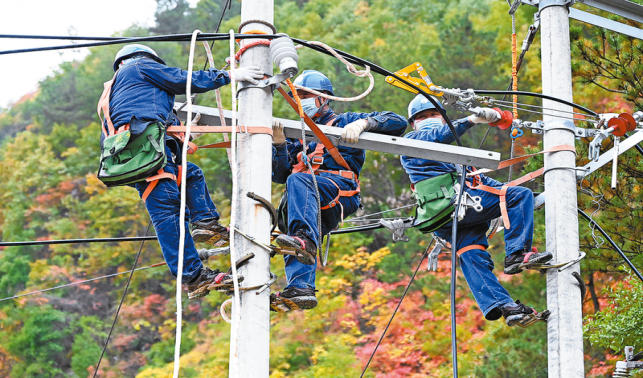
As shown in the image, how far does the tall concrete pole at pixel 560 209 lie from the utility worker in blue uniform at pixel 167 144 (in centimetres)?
219

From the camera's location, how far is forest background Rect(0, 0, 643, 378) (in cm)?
1002

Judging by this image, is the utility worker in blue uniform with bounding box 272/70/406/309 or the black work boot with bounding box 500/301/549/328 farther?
the black work boot with bounding box 500/301/549/328

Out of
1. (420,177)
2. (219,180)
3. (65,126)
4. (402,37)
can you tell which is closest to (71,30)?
(65,126)

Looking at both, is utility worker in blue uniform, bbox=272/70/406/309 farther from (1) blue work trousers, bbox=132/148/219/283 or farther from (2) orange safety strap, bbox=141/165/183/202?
(2) orange safety strap, bbox=141/165/183/202

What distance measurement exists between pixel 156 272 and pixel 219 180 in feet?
9.02

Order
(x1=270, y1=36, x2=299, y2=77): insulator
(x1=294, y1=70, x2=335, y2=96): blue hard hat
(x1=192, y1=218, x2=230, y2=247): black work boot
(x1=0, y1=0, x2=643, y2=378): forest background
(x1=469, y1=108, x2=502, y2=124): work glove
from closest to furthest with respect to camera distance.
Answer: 1. (x1=270, y1=36, x2=299, y2=77): insulator
2. (x1=192, y1=218, x2=230, y2=247): black work boot
3. (x1=469, y1=108, x2=502, y2=124): work glove
4. (x1=294, y1=70, x2=335, y2=96): blue hard hat
5. (x1=0, y1=0, x2=643, y2=378): forest background

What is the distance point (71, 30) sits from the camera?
2959cm

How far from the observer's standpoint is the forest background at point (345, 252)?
10.0 meters

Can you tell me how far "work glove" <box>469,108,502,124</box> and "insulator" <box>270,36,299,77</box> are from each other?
1691 mm

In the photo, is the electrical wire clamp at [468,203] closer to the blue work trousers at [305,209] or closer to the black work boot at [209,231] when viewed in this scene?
the blue work trousers at [305,209]

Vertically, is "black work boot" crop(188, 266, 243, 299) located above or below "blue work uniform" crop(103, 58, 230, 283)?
below

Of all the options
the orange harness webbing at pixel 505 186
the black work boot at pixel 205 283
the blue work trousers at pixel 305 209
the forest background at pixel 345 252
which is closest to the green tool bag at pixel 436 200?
the orange harness webbing at pixel 505 186

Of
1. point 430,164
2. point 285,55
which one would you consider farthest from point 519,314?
point 285,55

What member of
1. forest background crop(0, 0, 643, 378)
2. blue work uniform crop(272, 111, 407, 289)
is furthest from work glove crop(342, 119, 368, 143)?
forest background crop(0, 0, 643, 378)
